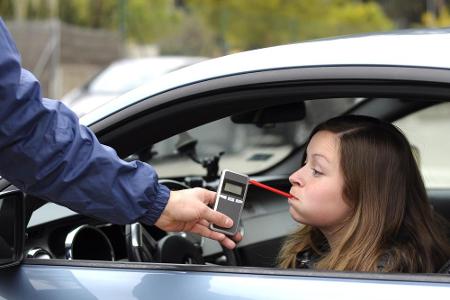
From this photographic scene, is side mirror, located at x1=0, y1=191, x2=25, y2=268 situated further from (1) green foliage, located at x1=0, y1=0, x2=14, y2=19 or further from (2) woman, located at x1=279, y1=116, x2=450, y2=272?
(1) green foliage, located at x1=0, y1=0, x2=14, y2=19

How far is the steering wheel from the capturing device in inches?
86.1

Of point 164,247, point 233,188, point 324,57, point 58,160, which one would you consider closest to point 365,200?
point 233,188

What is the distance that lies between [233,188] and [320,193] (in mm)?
255

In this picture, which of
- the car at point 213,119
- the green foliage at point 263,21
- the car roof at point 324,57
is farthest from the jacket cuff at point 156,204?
the green foliage at point 263,21

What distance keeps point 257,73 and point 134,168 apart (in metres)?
0.34

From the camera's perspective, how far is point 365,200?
1.96 m

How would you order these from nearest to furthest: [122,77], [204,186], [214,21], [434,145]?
[204,186] → [434,145] → [122,77] → [214,21]

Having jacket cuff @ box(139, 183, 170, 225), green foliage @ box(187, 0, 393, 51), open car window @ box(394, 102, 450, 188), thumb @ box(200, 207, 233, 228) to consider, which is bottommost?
open car window @ box(394, 102, 450, 188)

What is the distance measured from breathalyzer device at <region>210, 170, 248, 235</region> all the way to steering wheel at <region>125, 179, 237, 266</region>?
1.45ft

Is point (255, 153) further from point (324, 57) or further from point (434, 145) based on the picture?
point (434, 145)

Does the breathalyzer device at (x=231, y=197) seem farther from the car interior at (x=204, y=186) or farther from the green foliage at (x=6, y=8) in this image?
the green foliage at (x=6, y=8)

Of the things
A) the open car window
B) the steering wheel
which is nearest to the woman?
the steering wheel

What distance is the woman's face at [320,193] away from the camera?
197 cm

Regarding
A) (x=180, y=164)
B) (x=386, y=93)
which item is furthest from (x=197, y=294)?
(x=180, y=164)
